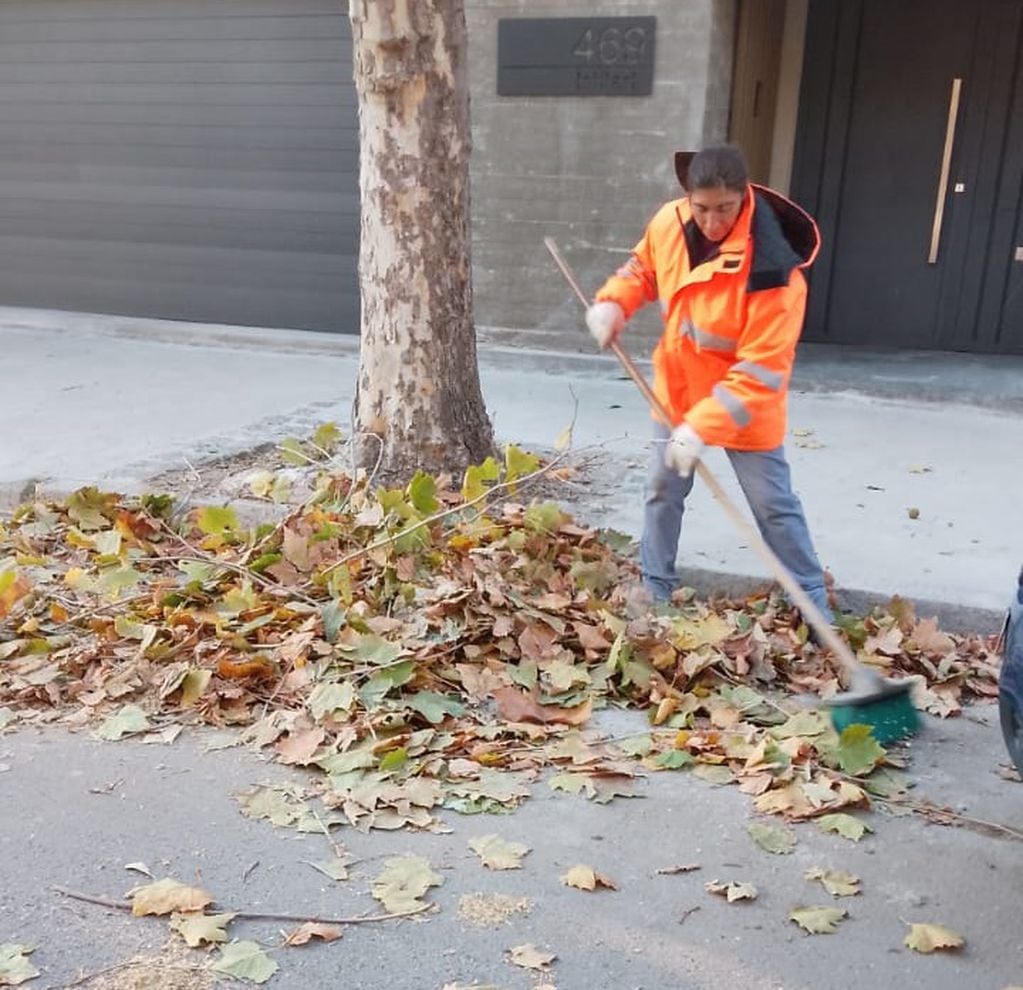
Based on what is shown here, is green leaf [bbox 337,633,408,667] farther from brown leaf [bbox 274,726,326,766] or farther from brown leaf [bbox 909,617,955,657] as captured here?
brown leaf [bbox 909,617,955,657]

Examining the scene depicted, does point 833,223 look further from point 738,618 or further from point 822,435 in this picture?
point 738,618

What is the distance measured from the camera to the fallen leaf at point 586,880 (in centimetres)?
285

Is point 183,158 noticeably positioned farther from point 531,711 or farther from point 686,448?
point 531,711

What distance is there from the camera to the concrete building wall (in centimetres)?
800

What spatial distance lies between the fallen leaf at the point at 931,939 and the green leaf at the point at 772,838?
401 millimetres

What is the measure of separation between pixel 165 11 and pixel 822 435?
6861 mm

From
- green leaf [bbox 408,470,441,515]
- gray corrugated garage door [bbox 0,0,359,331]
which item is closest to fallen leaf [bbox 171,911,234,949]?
green leaf [bbox 408,470,441,515]

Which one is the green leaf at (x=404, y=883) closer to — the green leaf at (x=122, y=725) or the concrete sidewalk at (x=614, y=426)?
Result: the green leaf at (x=122, y=725)

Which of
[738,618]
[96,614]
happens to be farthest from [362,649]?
[738,618]

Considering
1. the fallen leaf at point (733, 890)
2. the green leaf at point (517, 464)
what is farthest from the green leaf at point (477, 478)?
the fallen leaf at point (733, 890)

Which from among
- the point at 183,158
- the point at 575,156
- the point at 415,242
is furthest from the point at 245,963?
the point at 183,158

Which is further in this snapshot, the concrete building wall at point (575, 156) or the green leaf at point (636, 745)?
the concrete building wall at point (575, 156)

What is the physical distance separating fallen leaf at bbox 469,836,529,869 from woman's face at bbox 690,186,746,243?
6.73 feet

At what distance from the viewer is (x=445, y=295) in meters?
5.27
